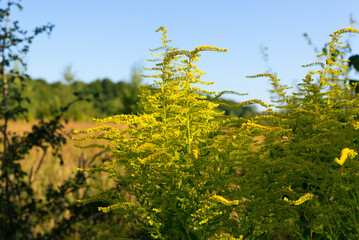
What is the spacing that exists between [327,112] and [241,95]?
0.91 m

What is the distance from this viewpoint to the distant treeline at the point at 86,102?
5082 mm

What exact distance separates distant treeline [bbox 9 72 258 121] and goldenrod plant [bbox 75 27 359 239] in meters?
0.55

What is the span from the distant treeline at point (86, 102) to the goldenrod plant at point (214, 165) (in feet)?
1.80

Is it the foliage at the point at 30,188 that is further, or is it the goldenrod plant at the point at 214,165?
the foliage at the point at 30,188

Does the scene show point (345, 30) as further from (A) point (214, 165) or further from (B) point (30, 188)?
(B) point (30, 188)

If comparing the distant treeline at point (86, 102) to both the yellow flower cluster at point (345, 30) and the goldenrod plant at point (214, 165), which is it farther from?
the yellow flower cluster at point (345, 30)

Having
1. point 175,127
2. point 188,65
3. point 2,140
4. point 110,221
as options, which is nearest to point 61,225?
point 110,221

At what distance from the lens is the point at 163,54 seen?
3152 millimetres

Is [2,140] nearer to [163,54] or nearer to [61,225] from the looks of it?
[61,225]

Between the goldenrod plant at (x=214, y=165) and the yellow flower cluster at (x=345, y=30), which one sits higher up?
→ the yellow flower cluster at (x=345, y=30)

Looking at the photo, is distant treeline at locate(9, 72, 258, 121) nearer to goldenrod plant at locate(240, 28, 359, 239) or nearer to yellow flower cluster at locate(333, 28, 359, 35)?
goldenrod plant at locate(240, 28, 359, 239)

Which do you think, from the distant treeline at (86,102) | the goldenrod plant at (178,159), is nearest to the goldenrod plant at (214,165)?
the goldenrod plant at (178,159)

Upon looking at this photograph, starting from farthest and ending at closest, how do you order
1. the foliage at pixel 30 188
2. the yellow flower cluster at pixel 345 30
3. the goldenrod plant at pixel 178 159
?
the foliage at pixel 30 188 → the yellow flower cluster at pixel 345 30 → the goldenrod plant at pixel 178 159

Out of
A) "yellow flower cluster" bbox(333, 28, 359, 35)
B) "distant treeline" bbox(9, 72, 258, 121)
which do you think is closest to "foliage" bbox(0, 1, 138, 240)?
"distant treeline" bbox(9, 72, 258, 121)
